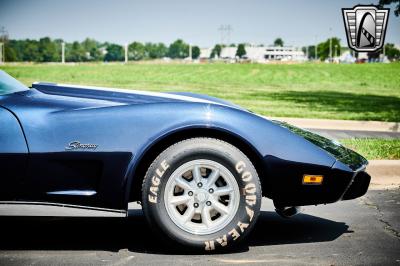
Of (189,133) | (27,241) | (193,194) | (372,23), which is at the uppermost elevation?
(372,23)

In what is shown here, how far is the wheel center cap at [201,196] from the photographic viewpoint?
3504 mm

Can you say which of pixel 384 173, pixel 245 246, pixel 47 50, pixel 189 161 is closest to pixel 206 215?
pixel 189 161

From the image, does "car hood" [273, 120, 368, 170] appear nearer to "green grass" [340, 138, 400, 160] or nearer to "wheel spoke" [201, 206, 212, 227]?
"wheel spoke" [201, 206, 212, 227]

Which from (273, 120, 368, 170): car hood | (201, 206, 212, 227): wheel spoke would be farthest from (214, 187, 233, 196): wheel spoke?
(273, 120, 368, 170): car hood

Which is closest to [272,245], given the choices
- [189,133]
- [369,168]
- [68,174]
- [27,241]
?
[189,133]

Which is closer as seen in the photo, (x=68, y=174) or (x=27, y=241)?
(x=68, y=174)

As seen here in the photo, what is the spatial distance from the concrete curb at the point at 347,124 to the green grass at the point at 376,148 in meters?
2.65

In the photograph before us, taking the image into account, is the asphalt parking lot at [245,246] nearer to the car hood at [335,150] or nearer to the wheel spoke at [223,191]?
the wheel spoke at [223,191]

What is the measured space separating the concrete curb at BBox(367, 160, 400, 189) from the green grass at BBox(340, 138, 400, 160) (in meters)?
0.49

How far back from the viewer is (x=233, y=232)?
11.5 feet

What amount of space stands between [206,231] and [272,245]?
0.57 m

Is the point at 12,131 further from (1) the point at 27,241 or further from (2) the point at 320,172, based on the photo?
(2) the point at 320,172

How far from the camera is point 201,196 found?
11.5 feet

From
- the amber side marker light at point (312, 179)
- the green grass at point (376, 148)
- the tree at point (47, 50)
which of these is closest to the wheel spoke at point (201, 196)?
the amber side marker light at point (312, 179)
